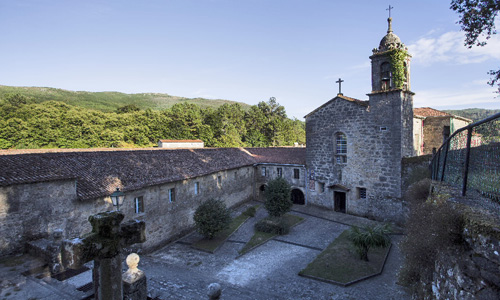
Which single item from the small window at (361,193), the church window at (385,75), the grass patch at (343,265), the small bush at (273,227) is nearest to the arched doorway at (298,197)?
the small window at (361,193)

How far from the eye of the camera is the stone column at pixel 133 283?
6.56 meters

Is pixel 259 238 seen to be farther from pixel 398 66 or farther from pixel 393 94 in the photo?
pixel 398 66

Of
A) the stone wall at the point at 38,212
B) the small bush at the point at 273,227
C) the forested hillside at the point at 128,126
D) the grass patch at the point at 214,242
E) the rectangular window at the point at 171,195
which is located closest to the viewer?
the stone wall at the point at 38,212

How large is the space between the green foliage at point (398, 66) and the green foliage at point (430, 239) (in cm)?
1613

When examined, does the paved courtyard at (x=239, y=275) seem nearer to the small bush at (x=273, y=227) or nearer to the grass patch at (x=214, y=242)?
the grass patch at (x=214, y=242)

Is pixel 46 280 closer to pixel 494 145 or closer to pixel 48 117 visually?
pixel 494 145

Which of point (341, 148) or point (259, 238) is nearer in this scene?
point (259, 238)

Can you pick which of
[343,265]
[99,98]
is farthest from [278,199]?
[99,98]

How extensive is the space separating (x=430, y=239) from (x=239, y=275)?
390 inches

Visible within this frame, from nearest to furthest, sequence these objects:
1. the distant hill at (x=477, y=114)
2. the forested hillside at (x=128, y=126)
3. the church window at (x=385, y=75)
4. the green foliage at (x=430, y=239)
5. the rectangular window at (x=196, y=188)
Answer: the green foliage at (x=430, y=239), the distant hill at (x=477, y=114), the rectangular window at (x=196, y=188), the church window at (x=385, y=75), the forested hillside at (x=128, y=126)

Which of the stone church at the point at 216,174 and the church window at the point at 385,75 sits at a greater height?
the church window at the point at 385,75

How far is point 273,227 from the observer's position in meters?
17.5

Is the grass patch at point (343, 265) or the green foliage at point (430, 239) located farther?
the grass patch at point (343, 265)

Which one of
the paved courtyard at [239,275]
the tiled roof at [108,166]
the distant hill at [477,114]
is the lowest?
the paved courtyard at [239,275]
